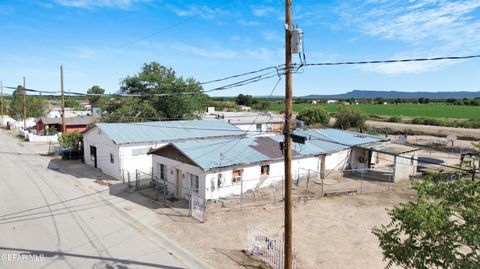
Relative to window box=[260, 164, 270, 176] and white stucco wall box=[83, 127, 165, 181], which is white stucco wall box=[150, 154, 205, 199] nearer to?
white stucco wall box=[83, 127, 165, 181]

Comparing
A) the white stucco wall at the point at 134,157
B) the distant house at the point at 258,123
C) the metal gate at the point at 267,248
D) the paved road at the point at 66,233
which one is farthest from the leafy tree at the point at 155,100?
the metal gate at the point at 267,248

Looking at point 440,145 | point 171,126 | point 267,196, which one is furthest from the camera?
point 440,145

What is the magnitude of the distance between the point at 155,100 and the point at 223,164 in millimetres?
26003

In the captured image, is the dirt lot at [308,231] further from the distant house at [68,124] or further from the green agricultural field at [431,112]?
the green agricultural field at [431,112]

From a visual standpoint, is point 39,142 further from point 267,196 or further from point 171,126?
point 267,196

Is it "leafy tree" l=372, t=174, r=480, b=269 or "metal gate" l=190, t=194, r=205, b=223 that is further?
"metal gate" l=190, t=194, r=205, b=223

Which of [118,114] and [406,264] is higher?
[118,114]

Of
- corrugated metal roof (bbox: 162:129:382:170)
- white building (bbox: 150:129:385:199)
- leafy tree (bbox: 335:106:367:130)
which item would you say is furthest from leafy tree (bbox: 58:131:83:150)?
leafy tree (bbox: 335:106:367:130)

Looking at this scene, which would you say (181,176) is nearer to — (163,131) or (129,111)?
(163,131)

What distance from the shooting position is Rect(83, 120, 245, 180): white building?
26.0m

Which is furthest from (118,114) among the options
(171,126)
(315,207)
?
(315,207)

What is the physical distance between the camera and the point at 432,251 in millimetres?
7566

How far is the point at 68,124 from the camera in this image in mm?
50656

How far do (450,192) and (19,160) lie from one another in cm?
3569
